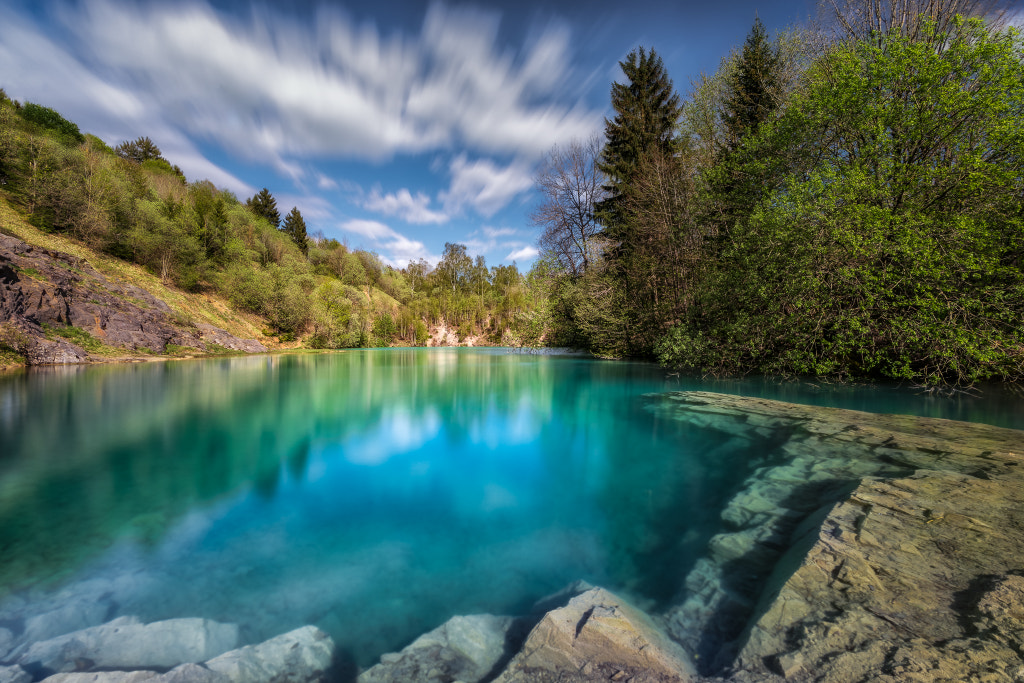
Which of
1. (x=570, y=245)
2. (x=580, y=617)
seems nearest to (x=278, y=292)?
(x=570, y=245)

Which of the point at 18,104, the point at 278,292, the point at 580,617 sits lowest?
the point at 580,617

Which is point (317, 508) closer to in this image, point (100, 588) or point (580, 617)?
point (100, 588)

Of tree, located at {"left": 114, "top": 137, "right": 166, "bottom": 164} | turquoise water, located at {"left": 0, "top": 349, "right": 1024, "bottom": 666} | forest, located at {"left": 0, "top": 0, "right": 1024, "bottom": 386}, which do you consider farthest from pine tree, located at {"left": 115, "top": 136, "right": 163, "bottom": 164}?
turquoise water, located at {"left": 0, "top": 349, "right": 1024, "bottom": 666}

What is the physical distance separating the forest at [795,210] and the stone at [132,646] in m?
12.4

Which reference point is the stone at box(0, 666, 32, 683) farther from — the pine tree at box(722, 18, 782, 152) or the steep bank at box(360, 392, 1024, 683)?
the pine tree at box(722, 18, 782, 152)

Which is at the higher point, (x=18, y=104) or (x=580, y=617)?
(x=18, y=104)

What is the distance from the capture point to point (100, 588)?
2771mm

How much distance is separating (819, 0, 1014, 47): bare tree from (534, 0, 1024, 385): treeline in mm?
53

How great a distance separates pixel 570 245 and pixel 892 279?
54.0 ft

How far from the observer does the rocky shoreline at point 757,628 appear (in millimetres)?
1699

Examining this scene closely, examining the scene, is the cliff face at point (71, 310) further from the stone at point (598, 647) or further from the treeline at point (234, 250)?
the stone at point (598, 647)

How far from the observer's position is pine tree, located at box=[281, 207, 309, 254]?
215 feet

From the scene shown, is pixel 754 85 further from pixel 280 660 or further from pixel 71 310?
pixel 71 310

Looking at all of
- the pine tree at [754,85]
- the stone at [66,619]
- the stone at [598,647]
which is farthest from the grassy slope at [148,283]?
the pine tree at [754,85]
